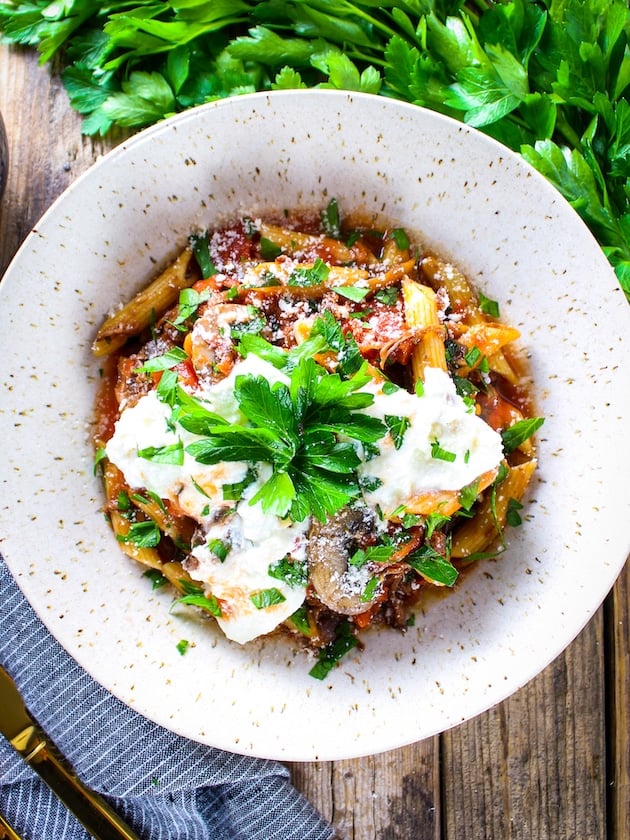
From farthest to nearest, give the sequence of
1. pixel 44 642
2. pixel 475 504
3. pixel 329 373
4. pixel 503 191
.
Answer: pixel 44 642, pixel 475 504, pixel 503 191, pixel 329 373

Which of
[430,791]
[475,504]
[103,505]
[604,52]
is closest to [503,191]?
[604,52]

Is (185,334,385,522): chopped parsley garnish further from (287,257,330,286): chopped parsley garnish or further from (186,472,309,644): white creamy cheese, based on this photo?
(287,257,330,286): chopped parsley garnish

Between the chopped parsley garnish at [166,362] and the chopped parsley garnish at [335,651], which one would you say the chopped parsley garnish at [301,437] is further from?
the chopped parsley garnish at [335,651]

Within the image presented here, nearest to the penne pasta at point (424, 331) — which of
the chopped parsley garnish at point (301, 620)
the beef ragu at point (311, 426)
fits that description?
the beef ragu at point (311, 426)

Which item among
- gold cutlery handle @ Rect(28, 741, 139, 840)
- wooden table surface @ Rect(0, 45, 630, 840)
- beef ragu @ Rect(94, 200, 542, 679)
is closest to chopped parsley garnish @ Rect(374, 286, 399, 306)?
beef ragu @ Rect(94, 200, 542, 679)

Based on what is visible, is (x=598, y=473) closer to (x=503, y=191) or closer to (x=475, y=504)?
(x=475, y=504)

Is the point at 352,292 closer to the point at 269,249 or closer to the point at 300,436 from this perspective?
the point at 269,249
